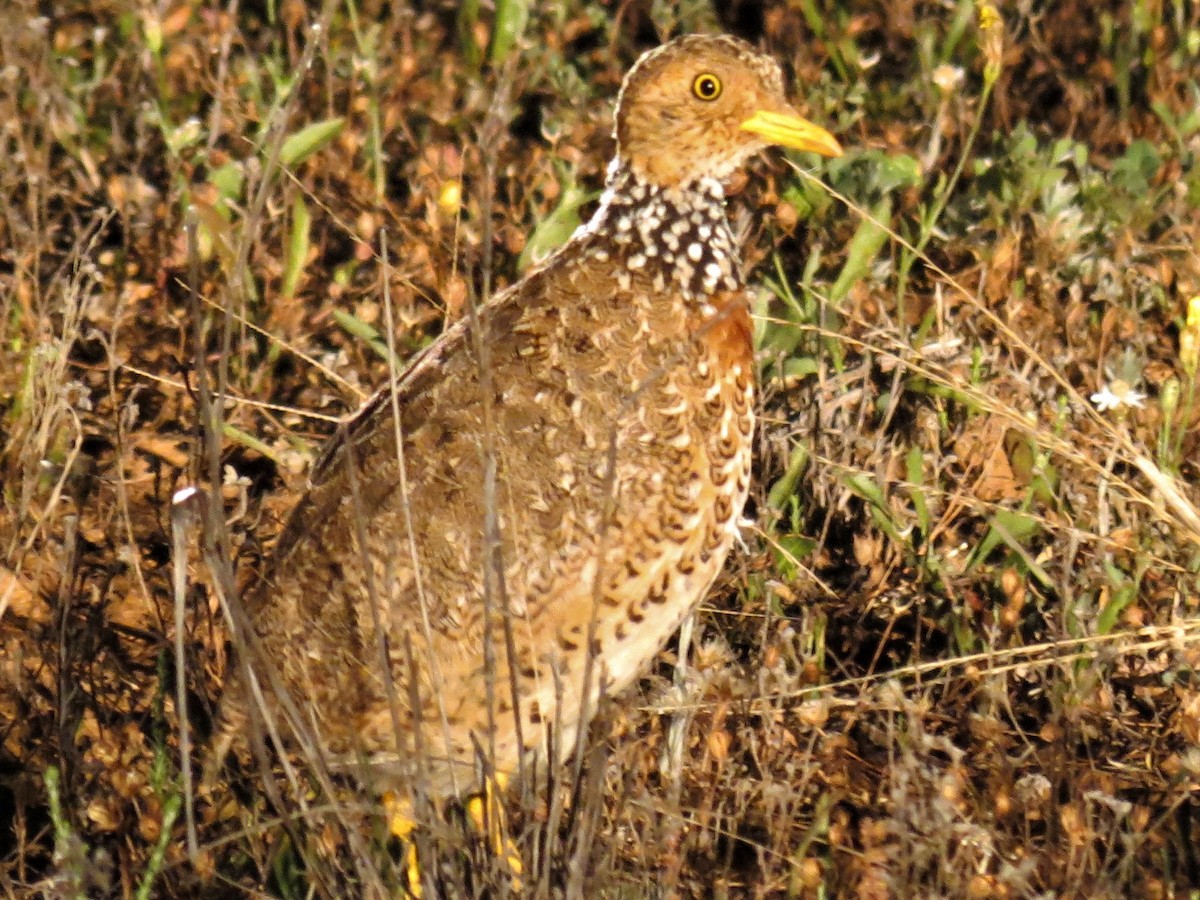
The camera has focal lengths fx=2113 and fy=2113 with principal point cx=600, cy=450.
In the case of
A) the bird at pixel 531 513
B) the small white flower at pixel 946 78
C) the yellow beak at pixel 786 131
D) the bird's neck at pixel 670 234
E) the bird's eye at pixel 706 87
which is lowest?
the bird at pixel 531 513

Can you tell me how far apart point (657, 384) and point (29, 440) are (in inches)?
62.5

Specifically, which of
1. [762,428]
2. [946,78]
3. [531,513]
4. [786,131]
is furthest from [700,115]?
[946,78]

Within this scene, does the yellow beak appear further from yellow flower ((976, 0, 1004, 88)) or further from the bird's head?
yellow flower ((976, 0, 1004, 88))

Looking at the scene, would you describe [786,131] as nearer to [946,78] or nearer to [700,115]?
[700,115]

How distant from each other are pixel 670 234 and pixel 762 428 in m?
1.10

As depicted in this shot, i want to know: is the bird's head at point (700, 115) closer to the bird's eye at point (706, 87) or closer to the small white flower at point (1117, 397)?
the bird's eye at point (706, 87)

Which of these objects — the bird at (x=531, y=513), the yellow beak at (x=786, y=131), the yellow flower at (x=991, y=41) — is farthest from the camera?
the yellow flower at (x=991, y=41)

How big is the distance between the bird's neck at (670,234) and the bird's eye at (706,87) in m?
0.16

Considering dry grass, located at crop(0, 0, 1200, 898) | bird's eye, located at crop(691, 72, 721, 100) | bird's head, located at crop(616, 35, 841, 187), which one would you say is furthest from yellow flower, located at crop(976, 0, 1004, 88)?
bird's eye, located at crop(691, 72, 721, 100)

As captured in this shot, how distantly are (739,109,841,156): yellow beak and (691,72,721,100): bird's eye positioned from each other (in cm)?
8

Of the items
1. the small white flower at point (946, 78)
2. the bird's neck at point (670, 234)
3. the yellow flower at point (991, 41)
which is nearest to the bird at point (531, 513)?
the bird's neck at point (670, 234)

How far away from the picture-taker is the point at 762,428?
497 cm

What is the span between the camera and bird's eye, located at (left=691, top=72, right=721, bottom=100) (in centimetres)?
402

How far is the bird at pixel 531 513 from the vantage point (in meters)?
3.71
